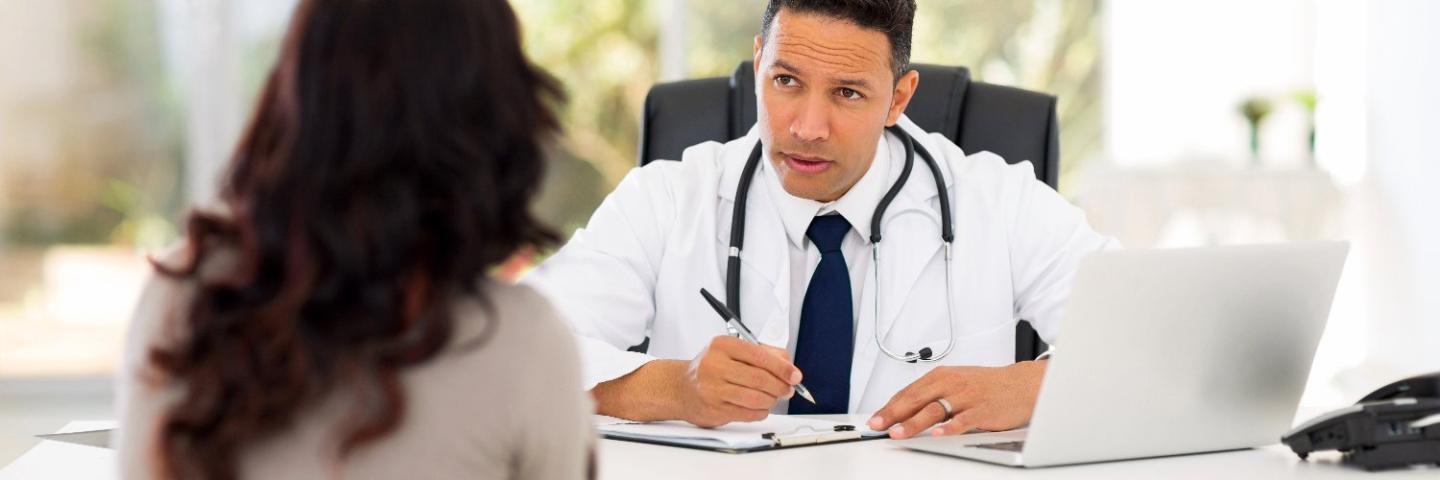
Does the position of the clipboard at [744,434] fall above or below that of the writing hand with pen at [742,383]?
below

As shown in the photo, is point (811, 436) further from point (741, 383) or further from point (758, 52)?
point (758, 52)

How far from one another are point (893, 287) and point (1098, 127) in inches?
136

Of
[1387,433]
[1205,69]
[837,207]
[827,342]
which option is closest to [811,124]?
[837,207]

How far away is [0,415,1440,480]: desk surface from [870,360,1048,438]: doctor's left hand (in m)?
0.07

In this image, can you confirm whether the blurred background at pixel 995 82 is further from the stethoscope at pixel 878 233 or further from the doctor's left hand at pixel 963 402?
the doctor's left hand at pixel 963 402

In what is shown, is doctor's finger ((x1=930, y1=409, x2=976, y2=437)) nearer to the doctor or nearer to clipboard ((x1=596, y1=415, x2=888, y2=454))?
clipboard ((x1=596, y1=415, x2=888, y2=454))

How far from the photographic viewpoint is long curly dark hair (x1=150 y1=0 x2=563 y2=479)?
729 mm

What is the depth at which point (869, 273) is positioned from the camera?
1.91 m

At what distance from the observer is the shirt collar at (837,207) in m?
1.92

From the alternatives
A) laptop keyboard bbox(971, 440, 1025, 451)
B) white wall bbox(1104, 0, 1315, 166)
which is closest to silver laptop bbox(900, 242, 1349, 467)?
laptop keyboard bbox(971, 440, 1025, 451)

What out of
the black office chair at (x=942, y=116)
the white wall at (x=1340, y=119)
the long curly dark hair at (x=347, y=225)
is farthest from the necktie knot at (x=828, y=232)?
the white wall at (x=1340, y=119)

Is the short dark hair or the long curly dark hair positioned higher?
the short dark hair

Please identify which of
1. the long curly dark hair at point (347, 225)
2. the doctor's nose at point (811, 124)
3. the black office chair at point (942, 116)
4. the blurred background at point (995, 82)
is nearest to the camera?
the long curly dark hair at point (347, 225)

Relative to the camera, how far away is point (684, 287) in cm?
193
